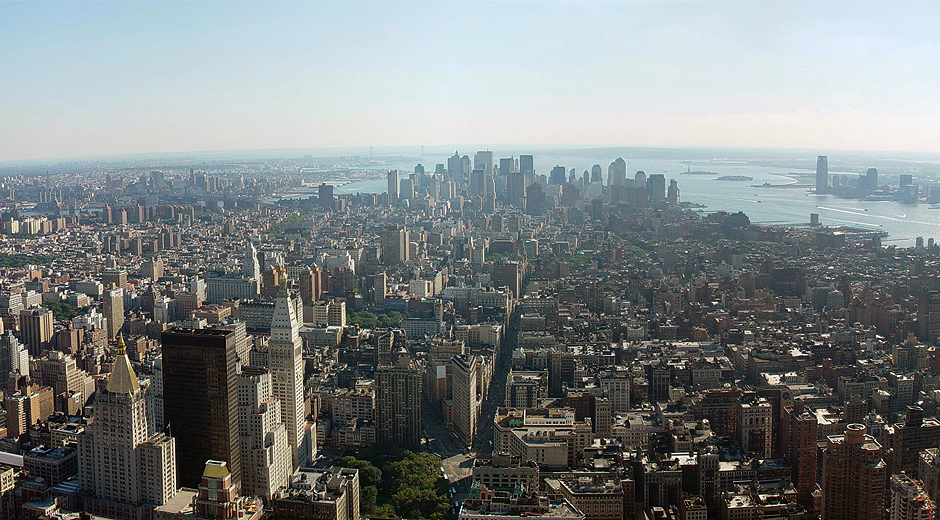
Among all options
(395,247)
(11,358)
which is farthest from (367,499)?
(395,247)

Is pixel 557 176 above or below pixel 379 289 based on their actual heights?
above

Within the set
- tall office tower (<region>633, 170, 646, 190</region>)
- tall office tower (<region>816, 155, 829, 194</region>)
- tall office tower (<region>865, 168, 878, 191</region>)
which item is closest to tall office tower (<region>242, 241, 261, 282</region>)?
tall office tower (<region>633, 170, 646, 190</region>)

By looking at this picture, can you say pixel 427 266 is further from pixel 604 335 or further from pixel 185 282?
pixel 604 335

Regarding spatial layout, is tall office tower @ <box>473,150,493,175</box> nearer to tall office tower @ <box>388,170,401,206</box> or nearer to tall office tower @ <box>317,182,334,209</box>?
tall office tower @ <box>388,170,401,206</box>

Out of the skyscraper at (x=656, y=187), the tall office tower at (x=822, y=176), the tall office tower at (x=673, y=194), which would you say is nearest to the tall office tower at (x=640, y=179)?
the skyscraper at (x=656, y=187)

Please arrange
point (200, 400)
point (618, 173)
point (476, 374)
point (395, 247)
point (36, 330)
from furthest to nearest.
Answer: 1. point (618, 173)
2. point (395, 247)
3. point (36, 330)
4. point (476, 374)
5. point (200, 400)

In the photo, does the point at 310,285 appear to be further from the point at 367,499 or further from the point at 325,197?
the point at 325,197
